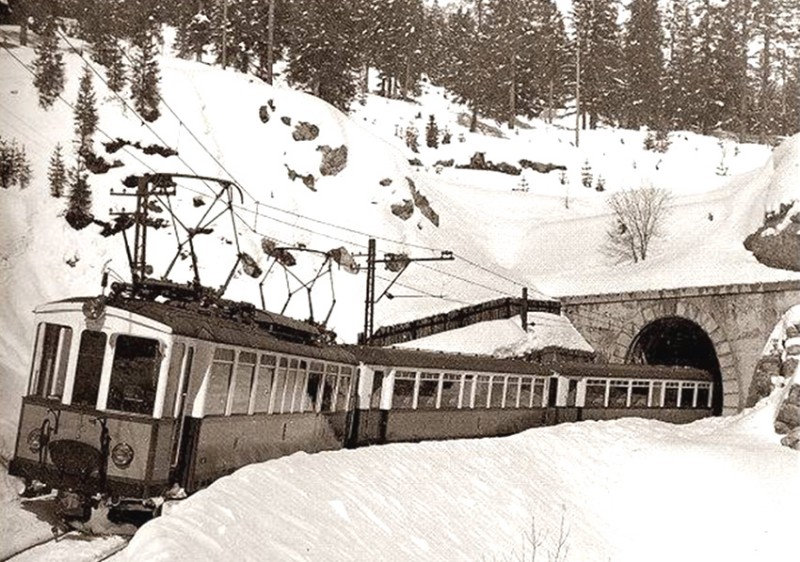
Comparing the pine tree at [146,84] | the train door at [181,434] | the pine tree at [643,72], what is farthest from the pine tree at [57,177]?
the pine tree at [643,72]

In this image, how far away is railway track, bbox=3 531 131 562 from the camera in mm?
8141

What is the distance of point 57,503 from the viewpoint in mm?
9914

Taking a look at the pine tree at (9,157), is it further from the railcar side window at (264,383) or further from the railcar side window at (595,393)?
the railcar side window at (595,393)

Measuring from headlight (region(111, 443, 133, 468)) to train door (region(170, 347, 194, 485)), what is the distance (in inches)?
Answer: 23.2

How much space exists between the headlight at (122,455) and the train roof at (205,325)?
1520mm

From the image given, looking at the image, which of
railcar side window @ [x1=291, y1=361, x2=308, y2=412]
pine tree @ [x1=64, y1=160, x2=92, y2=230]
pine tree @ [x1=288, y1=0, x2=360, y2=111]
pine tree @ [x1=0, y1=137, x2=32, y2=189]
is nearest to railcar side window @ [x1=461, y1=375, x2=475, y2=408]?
railcar side window @ [x1=291, y1=361, x2=308, y2=412]

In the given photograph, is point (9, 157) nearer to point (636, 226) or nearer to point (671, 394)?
point (671, 394)

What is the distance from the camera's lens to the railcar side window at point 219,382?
35.3 feet

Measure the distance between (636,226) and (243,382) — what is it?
42.4 meters

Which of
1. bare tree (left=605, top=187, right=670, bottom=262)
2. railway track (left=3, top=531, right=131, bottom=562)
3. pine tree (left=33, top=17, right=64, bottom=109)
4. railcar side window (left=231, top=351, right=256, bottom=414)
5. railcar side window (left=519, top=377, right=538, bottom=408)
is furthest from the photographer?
bare tree (left=605, top=187, right=670, bottom=262)

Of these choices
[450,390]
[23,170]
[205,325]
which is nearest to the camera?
[205,325]

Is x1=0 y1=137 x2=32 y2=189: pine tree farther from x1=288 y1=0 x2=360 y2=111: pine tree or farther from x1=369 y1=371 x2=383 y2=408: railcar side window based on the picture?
x1=288 y1=0 x2=360 y2=111: pine tree

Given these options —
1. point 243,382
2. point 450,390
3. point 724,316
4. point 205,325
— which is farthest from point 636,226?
point 205,325

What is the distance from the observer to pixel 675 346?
140ft
